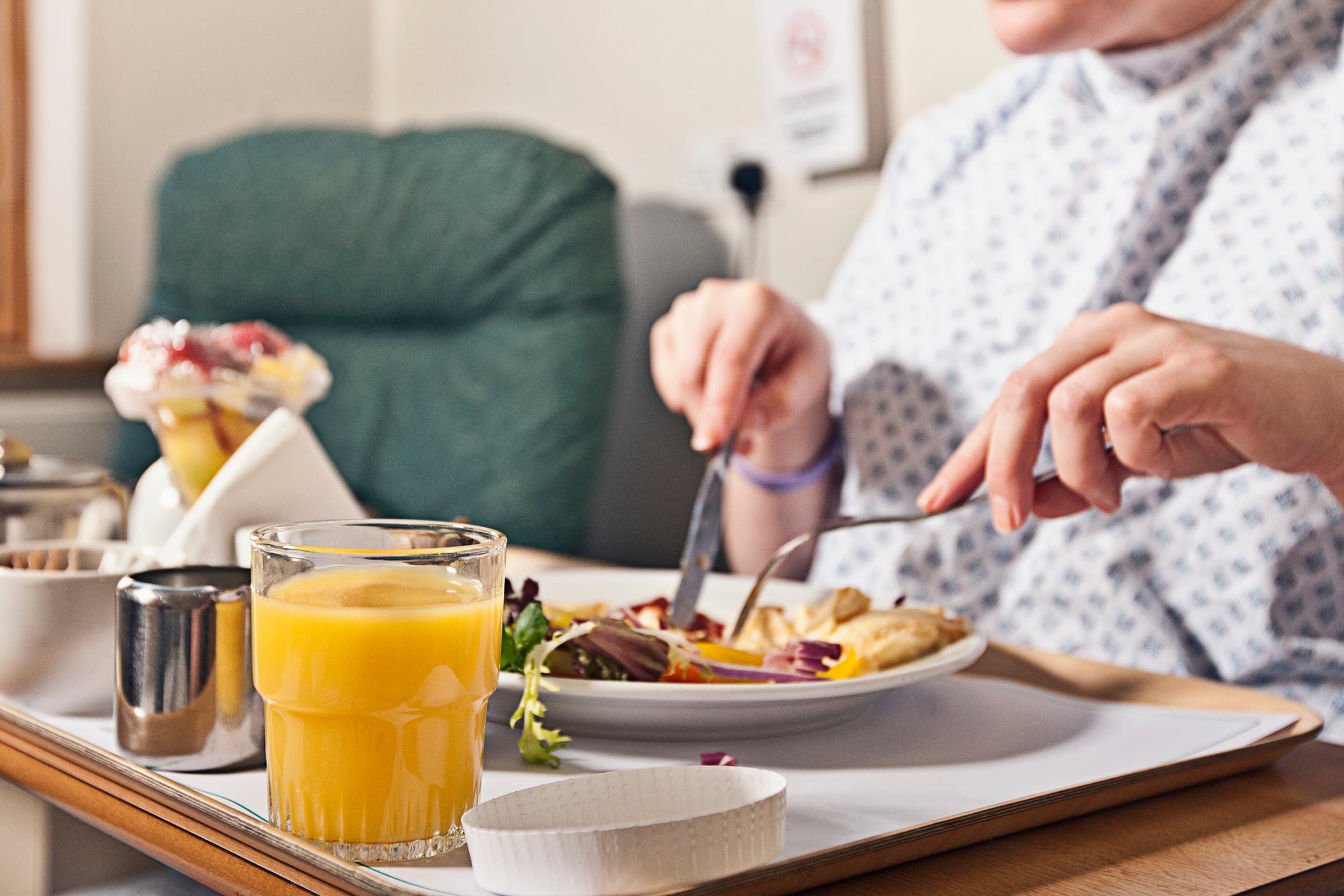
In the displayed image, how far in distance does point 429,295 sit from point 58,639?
171 cm

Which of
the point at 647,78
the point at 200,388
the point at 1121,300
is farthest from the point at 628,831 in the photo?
the point at 647,78

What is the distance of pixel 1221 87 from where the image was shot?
3.74 ft

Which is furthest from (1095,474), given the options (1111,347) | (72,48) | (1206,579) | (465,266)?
(72,48)

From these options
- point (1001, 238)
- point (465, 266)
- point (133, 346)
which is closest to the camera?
point (133, 346)

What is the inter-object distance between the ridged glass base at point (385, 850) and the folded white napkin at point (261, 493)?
31 cm

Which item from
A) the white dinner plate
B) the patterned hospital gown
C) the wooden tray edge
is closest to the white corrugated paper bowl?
the wooden tray edge

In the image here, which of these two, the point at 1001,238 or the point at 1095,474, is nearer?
the point at 1095,474

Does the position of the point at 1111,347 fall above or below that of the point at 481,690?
above

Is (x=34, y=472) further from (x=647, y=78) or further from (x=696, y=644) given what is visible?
(x=647, y=78)

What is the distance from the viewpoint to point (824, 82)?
2.00 meters

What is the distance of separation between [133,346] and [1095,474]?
0.67m

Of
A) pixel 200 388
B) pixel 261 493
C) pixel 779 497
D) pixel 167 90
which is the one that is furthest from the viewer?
pixel 167 90

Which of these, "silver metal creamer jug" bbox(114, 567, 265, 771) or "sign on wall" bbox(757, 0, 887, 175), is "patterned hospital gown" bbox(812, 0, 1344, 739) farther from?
"silver metal creamer jug" bbox(114, 567, 265, 771)

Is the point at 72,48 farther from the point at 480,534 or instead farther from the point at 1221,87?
the point at 480,534
